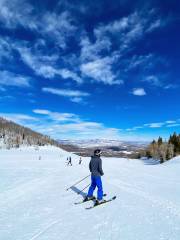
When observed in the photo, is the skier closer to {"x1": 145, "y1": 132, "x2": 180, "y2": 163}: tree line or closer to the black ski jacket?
the black ski jacket

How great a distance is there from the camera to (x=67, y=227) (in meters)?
8.02

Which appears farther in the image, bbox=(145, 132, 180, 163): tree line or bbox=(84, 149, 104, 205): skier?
bbox=(145, 132, 180, 163): tree line

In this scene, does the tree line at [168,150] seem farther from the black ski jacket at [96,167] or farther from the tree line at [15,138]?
the tree line at [15,138]

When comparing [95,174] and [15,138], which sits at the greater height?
[15,138]

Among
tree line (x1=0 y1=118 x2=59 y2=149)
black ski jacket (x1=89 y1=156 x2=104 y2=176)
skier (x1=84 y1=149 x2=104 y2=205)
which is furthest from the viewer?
tree line (x1=0 y1=118 x2=59 y2=149)

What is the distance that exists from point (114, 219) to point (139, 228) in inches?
47.0

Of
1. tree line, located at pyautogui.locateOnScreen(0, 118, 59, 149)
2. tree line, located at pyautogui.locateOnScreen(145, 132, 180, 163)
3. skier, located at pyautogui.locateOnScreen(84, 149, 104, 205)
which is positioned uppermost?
tree line, located at pyautogui.locateOnScreen(0, 118, 59, 149)

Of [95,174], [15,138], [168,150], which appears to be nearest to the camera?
[95,174]

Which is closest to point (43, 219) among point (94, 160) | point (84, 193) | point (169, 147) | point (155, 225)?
point (155, 225)

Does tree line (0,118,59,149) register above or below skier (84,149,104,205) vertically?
above

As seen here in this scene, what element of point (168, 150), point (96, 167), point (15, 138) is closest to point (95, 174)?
point (96, 167)

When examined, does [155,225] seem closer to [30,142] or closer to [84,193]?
[84,193]

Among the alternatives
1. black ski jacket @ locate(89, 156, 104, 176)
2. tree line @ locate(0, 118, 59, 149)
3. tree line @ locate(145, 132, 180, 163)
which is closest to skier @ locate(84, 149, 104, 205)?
black ski jacket @ locate(89, 156, 104, 176)

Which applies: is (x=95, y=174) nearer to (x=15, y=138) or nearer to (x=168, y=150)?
(x=168, y=150)
